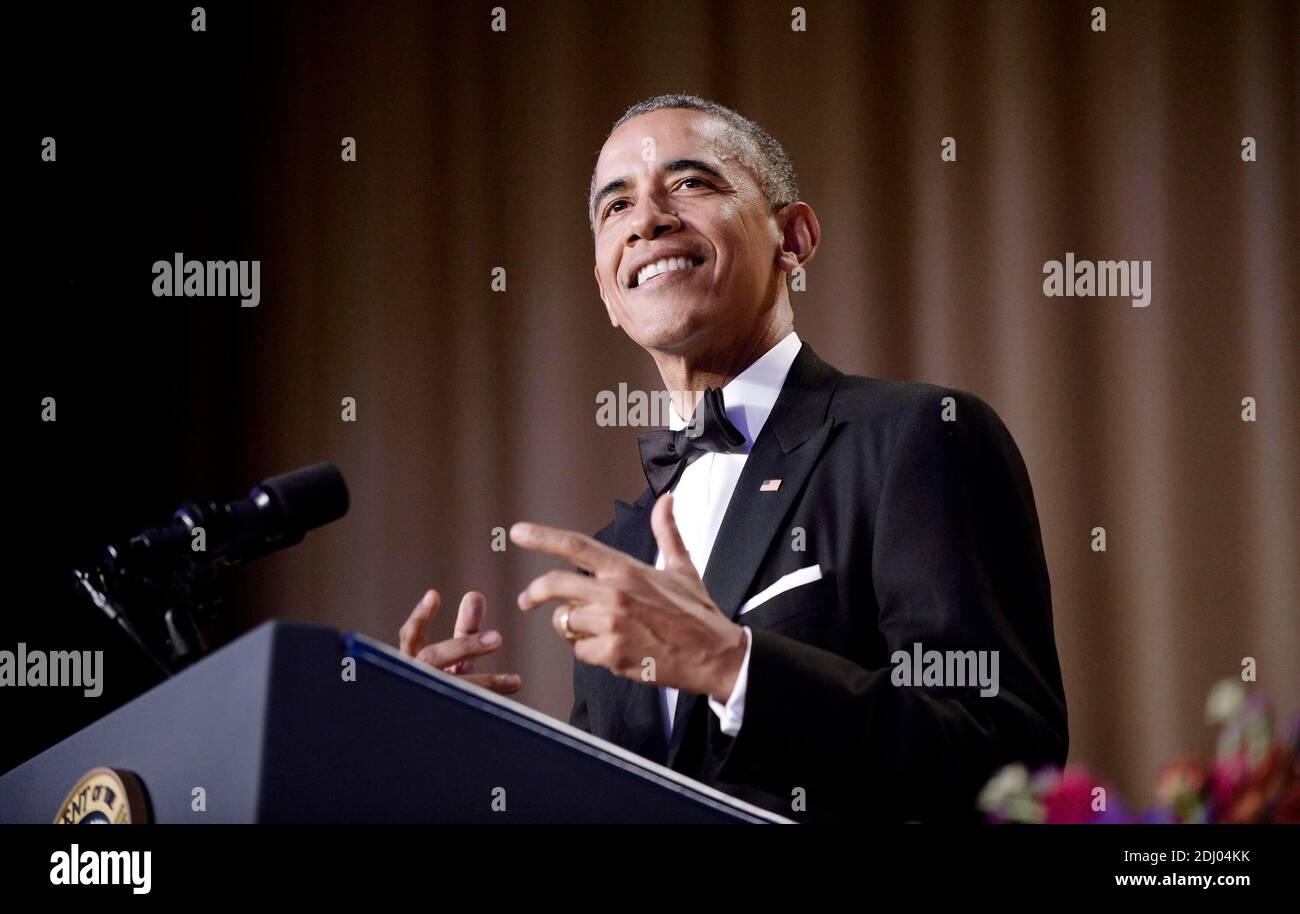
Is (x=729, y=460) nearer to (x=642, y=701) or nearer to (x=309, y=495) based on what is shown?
(x=642, y=701)

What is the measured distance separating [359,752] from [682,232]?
42.3 inches

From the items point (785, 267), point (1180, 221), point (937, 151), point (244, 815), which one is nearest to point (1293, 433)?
point (1180, 221)

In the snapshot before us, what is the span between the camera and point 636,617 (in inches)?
39.6

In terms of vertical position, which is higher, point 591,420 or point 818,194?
point 818,194

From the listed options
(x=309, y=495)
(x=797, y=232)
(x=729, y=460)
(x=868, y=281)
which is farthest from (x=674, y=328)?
(x=868, y=281)

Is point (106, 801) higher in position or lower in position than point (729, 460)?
lower

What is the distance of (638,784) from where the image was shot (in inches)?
36.2

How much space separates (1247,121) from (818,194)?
917mm

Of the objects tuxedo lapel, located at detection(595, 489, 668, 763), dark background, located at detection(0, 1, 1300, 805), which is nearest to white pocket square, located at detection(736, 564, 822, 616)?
tuxedo lapel, located at detection(595, 489, 668, 763)

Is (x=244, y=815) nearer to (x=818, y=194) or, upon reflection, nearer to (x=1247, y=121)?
(x=818, y=194)

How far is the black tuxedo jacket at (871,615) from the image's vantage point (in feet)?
3.69

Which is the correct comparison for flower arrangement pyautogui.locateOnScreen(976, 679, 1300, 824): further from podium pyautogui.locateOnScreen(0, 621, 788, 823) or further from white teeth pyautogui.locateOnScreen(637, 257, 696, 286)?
white teeth pyautogui.locateOnScreen(637, 257, 696, 286)

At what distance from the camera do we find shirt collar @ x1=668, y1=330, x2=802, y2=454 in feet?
5.55

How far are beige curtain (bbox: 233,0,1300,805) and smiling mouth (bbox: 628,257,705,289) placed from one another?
0.93m
